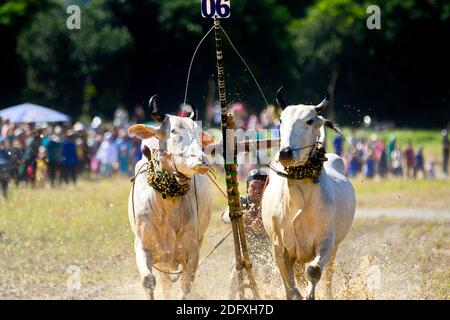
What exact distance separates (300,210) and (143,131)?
1874 millimetres

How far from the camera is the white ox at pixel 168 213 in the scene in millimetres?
12461

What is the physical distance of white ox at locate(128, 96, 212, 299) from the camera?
1246cm

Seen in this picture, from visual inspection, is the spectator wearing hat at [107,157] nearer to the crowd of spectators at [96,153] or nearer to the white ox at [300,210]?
the crowd of spectators at [96,153]

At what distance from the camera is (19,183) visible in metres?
28.2

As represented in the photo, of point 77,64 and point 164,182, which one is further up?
point 77,64

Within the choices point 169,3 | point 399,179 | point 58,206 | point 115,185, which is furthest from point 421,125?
point 58,206

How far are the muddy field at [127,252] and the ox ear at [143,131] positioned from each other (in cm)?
177

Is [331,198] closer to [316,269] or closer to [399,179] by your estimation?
[316,269]

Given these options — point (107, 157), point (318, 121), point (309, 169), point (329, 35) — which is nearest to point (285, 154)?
point (309, 169)

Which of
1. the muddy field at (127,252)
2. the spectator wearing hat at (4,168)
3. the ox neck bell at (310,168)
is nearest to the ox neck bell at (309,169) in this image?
the ox neck bell at (310,168)

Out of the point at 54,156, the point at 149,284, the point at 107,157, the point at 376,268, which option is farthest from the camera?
the point at 107,157

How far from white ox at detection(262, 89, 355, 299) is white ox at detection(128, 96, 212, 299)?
878mm

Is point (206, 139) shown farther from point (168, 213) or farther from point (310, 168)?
point (310, 168)

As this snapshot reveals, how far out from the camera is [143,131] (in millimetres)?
12781
